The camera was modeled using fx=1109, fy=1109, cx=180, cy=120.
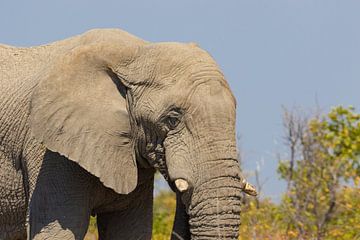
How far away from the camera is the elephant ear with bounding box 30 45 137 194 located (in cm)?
636

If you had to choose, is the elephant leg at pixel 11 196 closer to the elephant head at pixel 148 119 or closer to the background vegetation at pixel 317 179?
the elephant head at pixel 148 119

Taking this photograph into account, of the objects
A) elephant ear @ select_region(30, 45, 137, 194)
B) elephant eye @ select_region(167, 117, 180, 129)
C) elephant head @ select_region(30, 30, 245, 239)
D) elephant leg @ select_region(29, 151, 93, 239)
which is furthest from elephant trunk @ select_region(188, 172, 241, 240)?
elephant leg @ select_region(29, 151, 93, 239)

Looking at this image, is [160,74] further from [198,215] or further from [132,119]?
[198,215]

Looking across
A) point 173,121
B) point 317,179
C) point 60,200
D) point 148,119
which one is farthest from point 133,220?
point 317,179

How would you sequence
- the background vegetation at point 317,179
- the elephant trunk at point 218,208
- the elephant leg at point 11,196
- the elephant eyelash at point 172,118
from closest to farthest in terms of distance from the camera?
1. the elephant trunk at point 218,208
2. the elephant eyelash at point 172,118
3. the elephant leg at point 11,196
4. the background vegetation at point 317,179

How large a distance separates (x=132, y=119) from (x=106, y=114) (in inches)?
6.2

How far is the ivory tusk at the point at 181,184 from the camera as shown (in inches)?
231

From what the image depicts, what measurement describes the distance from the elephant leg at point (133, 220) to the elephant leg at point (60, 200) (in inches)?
20.3

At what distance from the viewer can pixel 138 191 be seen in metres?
6.93

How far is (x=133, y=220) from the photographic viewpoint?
23.2 feet

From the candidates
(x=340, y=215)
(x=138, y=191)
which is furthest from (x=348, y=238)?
(x=138, y=191)

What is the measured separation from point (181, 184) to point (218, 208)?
0.80 ft

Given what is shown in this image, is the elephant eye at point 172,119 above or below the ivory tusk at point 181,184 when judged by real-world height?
above

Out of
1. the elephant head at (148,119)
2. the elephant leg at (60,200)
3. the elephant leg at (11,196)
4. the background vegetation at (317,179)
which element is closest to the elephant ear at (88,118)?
the elephant head at (148,119)
